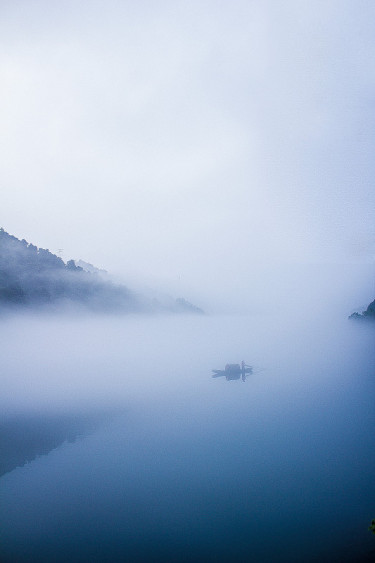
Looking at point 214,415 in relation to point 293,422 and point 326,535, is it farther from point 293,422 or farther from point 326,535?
point 326,535

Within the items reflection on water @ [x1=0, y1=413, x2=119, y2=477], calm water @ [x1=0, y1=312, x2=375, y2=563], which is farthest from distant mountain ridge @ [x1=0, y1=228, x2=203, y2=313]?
reflection on water @ [x1=0, y1=413, x2=119, y2=477]

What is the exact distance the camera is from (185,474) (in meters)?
22.5

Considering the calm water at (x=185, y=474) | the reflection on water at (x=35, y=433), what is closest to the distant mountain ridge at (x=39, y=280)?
the calm water at (x=185, y=474)

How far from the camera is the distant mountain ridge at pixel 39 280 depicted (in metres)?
101

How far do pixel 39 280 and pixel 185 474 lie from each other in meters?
116

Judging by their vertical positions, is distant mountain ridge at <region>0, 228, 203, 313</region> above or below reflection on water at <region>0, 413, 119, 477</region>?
above

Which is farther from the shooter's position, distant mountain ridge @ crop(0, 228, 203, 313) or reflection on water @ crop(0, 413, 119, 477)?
distant mountain ridge @ crop(0, 228, 203, 313)

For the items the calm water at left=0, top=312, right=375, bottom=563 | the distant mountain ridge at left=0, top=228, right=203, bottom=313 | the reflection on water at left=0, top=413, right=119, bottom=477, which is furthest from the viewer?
the distant mountain ridge at left=0, top=228, right=203, bottom=313

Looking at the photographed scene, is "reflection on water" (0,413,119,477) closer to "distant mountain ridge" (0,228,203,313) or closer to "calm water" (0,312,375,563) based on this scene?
"calm water" (0,312,375,563)

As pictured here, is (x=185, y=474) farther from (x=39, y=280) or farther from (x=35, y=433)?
(x=39, y=280)

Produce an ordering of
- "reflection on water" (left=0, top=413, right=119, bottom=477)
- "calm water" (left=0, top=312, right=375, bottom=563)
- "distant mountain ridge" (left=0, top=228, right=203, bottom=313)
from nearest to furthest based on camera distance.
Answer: "calm water" (left=0, top=312, right=375, bottom=563) → "reflection on water" (left=0, top=413, right=119, bottom=477) → "distant mountain ridge" (left=0, top=228, right=203, bottom=313)

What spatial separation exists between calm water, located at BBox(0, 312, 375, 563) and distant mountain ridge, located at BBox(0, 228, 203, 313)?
54659 mm

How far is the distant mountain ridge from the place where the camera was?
331 ft

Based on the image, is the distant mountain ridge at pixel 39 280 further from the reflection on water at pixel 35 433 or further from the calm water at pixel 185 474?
the reflection on water at pixel 35 433
